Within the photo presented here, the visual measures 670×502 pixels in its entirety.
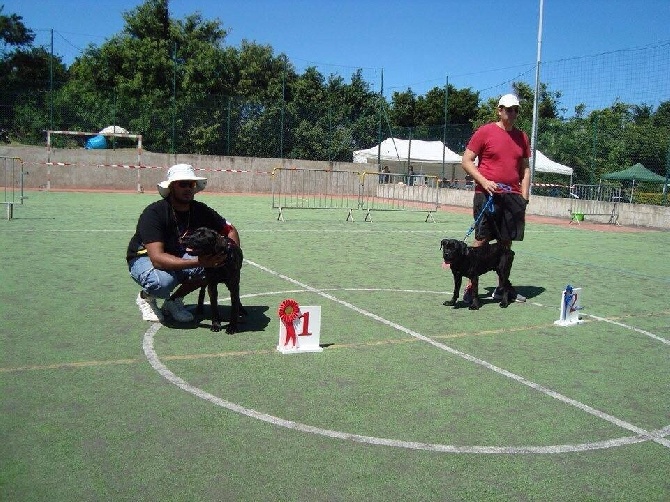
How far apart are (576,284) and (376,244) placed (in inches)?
178

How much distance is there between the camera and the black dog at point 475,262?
7.06 m

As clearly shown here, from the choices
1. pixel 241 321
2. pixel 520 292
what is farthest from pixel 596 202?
pixel 241 321

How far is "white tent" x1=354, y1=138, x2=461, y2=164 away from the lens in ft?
107

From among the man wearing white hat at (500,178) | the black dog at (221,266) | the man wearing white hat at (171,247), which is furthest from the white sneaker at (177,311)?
the man wearing white hat at (500,178)

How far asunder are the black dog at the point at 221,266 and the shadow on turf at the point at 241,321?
6.4 inches

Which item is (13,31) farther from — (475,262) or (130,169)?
(475,262)

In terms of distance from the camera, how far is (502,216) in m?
7.69

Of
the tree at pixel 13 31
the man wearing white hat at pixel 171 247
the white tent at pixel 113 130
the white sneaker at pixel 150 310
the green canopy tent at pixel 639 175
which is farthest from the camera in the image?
the tree at pixel 13 31

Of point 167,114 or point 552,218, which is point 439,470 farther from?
point 167,114

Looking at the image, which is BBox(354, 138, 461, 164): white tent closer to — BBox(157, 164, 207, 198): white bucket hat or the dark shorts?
the dark shorts

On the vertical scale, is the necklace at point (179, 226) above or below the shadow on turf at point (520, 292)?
above

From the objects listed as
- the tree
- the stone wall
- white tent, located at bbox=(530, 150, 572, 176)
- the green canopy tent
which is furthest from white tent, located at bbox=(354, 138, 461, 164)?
the tree

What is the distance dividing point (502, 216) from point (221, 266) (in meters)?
3.46

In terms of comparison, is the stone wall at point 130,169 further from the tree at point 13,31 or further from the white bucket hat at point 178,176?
the white bucket hat at point 178,176
